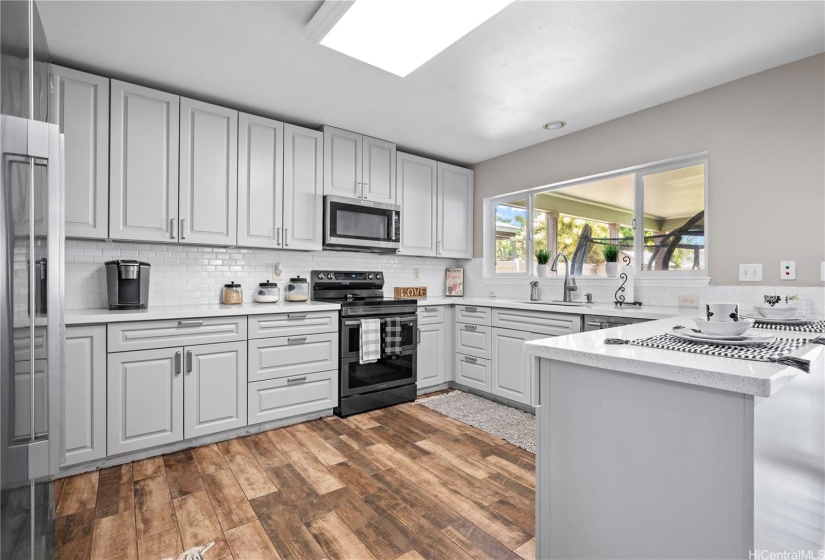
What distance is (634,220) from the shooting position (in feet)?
10.8

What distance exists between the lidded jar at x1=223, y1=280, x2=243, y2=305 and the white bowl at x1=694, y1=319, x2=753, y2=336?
2.89 metres

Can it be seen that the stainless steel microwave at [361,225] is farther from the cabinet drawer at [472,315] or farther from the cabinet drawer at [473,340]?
the cabinet drawer at [473,340]

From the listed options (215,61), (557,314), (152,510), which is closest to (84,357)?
(152,510)

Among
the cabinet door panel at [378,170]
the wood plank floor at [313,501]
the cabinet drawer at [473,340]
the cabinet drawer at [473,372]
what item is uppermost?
the cabinet door panel at [378,170]

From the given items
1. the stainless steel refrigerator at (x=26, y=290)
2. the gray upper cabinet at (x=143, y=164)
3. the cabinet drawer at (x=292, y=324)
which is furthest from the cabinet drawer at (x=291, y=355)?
the stainless steel refrigerator at (x=26, y=290)

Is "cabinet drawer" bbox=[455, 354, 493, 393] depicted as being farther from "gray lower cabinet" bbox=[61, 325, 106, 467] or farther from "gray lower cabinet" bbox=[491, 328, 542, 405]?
"gray lower cabinet" bbox=[61, 325, 106, 467]

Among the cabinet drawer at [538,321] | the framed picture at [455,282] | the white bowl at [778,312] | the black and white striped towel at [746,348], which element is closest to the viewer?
the black and white striped towel at [746,348]

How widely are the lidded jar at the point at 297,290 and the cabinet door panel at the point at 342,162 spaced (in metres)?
0.80

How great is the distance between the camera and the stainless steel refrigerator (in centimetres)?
84

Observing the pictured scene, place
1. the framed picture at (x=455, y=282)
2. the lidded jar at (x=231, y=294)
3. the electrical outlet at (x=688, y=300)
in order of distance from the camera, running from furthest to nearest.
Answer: the framed picture at (x=455, y=282) → the lidded jar at (x=231, y=294) → the electrical outlet at (x=688, y=300)

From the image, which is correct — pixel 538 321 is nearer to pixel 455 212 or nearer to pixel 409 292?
pixel 409 292

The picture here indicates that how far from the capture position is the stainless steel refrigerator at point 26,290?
839mm

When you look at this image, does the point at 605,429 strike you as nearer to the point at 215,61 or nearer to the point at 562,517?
the point at 562,517

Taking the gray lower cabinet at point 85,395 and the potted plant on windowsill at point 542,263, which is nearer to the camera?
the gray lower cabinet at point 85,395
